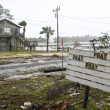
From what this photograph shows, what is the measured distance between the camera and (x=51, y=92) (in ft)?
18.2

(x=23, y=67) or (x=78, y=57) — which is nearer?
(x=78, y=57)

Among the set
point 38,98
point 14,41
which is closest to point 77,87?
point 38,98

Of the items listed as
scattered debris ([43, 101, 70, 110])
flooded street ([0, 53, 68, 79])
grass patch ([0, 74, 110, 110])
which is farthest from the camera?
flooded street ([0, 53, 68, 79])

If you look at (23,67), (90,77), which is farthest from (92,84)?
(23,67)

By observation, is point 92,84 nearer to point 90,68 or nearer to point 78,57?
point 90,68

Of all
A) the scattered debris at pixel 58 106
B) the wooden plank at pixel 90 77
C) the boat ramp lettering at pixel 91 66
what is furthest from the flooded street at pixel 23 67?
the boat ramp lettering at pixel 91 66

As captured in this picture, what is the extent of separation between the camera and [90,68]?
414 cm

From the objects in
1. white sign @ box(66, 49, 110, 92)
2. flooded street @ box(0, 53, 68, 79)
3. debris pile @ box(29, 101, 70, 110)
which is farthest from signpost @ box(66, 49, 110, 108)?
flooded street @ box(0, 53, 68, 79)

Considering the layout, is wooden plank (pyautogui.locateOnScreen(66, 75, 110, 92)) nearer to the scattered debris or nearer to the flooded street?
the scattered debris

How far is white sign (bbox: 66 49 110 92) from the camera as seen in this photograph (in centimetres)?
389

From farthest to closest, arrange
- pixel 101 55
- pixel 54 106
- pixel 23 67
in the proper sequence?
pixel 23 67, pixel 54 106, pixel 101 55

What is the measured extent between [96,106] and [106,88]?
3.87ft

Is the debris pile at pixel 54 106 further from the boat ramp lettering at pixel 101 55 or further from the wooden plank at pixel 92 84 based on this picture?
the boat ramp lettering at pixel 101 55

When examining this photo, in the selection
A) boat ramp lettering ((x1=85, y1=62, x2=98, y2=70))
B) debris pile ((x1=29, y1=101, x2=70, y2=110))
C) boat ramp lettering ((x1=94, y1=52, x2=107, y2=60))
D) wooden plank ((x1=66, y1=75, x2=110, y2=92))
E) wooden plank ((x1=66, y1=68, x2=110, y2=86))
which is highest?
boat ramp lettering ((x1=94, y1=52, x2=107, y2=60))
